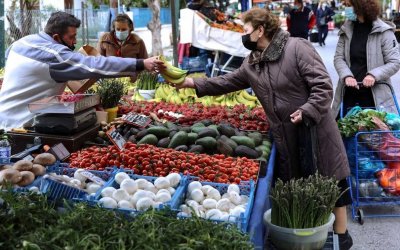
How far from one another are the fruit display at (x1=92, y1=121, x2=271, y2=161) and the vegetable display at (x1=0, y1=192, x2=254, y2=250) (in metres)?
1.72

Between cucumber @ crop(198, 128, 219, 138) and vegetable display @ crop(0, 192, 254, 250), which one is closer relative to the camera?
vegetable display @ crop(0, 192, 254, 250)

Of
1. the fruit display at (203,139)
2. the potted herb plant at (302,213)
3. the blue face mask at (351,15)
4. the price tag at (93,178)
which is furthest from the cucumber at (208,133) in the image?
the blue face mask at (351,15)

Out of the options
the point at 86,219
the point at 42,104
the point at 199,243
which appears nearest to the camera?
the point at 199,243

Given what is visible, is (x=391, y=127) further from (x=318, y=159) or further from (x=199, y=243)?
(x=199, y=243)

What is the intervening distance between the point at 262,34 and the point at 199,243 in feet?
7.88

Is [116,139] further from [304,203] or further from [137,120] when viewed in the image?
[304,203]

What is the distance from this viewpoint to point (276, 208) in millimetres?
3361

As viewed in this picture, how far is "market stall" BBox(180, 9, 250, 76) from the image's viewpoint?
32.7 feet

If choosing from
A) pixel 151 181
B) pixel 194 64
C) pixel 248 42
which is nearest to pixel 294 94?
pixel 248 42

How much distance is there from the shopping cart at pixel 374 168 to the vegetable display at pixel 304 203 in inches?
74.5

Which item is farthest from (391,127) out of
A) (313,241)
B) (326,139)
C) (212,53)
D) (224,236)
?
(212,53)

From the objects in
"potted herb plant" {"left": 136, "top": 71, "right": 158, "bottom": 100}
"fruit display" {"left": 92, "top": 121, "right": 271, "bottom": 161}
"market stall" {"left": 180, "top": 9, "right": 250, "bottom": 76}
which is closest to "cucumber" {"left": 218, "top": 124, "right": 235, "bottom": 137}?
"fruit display" {"left": 92, "top": 121, "right": 271, "bottom": 161}

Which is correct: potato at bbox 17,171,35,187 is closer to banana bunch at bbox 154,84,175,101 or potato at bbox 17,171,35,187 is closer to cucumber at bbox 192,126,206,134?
cucumber at bbox 192,126,206,134

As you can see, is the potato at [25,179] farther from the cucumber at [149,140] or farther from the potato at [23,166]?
the cucumber at [149,140]
